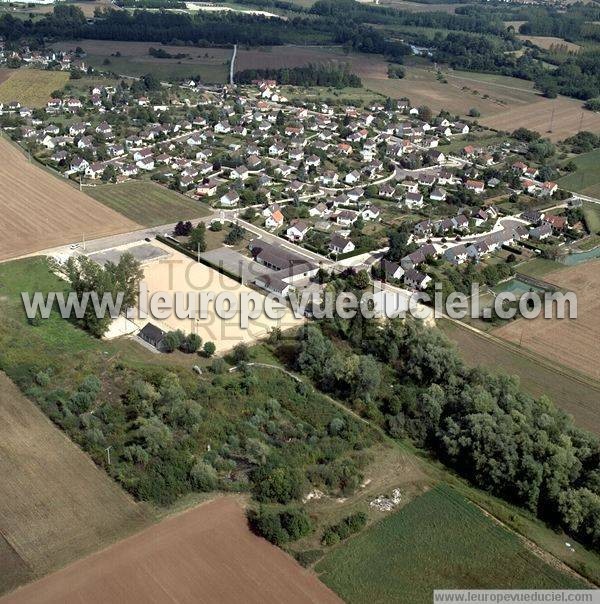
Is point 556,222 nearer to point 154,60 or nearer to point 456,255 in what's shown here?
point 456,255

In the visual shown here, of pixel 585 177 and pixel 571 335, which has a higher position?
pixel 585 177

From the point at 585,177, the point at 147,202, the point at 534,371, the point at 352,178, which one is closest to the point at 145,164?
the point at 147,202

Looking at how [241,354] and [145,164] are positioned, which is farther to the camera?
[145,164]

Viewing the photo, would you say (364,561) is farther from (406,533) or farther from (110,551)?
(110,551)

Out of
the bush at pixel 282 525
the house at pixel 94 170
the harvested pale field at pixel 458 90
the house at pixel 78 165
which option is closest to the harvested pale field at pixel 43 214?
the house at pixel 78 165

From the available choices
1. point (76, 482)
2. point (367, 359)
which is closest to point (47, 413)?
point (76, 482)

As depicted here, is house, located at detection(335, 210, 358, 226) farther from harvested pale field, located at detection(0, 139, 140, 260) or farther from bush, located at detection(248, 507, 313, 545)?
bush, located at detection(248, 507, 313, 545)

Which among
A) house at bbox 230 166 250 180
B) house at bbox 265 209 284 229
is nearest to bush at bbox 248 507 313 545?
house at bbox 265 209 284 229

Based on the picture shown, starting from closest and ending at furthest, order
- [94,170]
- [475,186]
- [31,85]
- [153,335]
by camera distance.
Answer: [153,335], [94,170], [475,186], [31,85]
